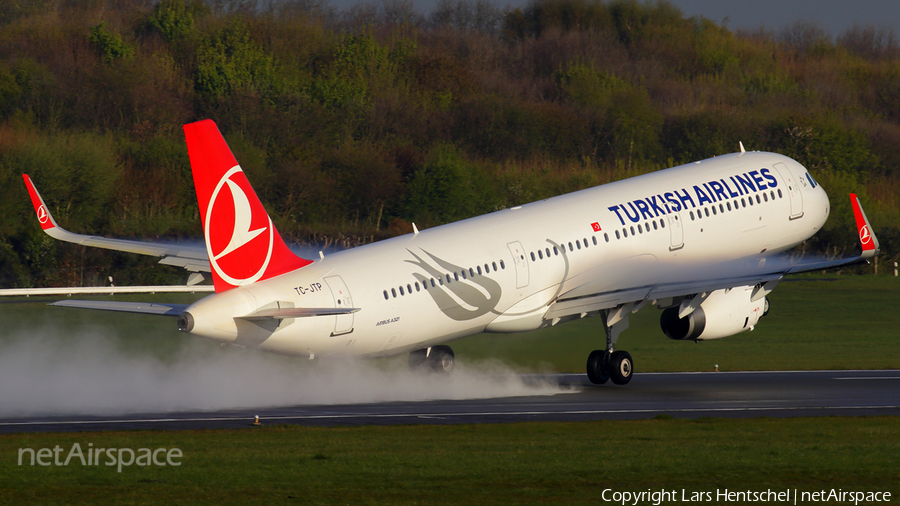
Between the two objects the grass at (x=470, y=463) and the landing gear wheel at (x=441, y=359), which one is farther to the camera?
the landing gear wheel at (x=441, y=359)

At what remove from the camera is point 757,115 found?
84.2 meters

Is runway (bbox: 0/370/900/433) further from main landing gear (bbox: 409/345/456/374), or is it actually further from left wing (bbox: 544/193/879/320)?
main landing gear (bbox: 409/345/456/374)

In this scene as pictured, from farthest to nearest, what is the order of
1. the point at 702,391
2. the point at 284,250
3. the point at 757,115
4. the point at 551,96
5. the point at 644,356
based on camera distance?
the point at 551,96 → the point at 757,115 → the point at 644,356 → the point at 702,391 → the point at 284,250

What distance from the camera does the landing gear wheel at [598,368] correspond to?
111ft

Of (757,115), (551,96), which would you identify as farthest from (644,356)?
(551,96)

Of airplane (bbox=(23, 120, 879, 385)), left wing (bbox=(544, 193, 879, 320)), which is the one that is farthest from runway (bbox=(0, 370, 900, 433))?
left wing (bbox=(544, 193, 879, 320))

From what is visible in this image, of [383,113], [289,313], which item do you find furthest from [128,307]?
[383,113]

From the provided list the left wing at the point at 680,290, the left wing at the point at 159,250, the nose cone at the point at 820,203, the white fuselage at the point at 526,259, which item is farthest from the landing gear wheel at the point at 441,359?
the nose cone at the point at 820,203

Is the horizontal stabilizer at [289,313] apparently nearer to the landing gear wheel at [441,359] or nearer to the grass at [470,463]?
the grass at [470,463]

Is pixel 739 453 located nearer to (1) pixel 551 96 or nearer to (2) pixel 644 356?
(2) pixel 644 356

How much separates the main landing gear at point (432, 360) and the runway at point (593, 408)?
11.1 ft

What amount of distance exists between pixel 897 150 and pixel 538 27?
4449 cm

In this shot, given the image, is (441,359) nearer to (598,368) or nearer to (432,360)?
(432,360)

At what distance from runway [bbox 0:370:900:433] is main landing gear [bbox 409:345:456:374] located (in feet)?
11.1
